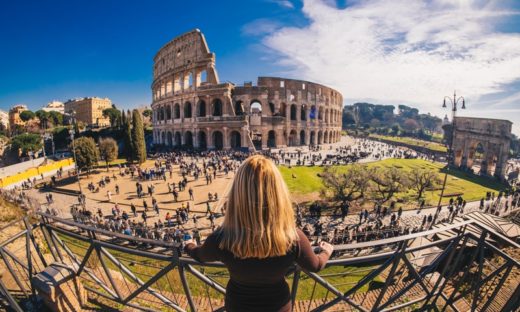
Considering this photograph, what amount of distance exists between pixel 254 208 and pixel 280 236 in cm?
25

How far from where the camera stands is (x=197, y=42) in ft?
125

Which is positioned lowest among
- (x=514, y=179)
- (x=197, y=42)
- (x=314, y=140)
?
(x=514, y=179)

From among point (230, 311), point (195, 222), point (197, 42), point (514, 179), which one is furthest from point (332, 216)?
point (197, 42)

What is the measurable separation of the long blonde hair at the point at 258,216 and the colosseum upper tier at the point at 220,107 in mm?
32505

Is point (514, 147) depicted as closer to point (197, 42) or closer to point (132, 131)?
point (197, 42)

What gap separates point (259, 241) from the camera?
1.50 m

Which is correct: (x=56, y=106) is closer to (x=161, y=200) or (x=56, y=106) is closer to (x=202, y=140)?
(x=202, y=140)

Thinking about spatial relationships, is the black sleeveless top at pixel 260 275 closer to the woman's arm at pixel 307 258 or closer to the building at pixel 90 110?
the woman's arm at pixel 307 258

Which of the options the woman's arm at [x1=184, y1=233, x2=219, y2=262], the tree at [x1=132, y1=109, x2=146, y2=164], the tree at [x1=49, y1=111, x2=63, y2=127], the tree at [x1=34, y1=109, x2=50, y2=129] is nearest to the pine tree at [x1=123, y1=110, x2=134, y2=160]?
the tree at [x1=132, y1=109, x2=146, y2=164]

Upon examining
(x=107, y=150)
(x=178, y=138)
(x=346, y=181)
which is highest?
(x=178, y=138)

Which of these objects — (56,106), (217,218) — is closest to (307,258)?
(217,218)

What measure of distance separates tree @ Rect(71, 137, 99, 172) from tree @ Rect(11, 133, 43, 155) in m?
34.7

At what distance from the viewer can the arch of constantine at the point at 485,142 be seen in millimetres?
28781

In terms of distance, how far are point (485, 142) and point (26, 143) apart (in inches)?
3037
